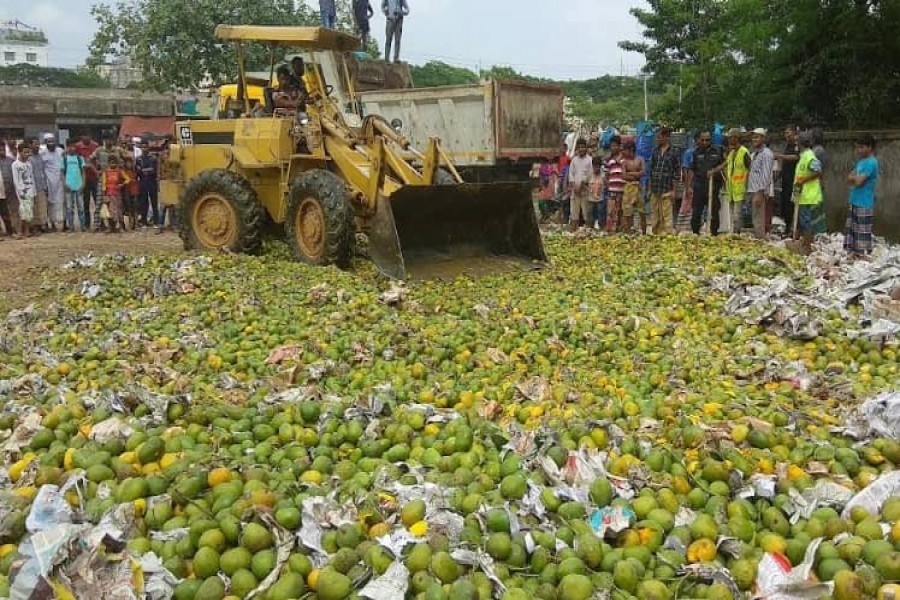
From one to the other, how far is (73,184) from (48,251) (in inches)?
147

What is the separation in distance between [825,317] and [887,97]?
12032mm

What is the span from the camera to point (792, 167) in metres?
14.1

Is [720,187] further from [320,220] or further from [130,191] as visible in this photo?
[130,191]

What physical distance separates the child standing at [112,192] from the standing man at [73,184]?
49 centimetres

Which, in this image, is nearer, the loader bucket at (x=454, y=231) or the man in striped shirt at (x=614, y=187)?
the loader bucket at (x=454, y=231)

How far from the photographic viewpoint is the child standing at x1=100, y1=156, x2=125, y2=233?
60.4ft

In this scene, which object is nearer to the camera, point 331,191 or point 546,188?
point 331,191

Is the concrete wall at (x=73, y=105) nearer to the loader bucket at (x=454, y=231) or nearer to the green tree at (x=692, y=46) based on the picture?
the green tree at (x=692, y=46)

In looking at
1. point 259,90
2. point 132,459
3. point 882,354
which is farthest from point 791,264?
point 259,90

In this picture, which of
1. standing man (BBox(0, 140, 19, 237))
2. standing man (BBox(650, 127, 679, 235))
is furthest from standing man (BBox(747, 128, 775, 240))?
standing man (BBox(0, 140, 19, 237))

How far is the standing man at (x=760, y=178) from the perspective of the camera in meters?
13.3

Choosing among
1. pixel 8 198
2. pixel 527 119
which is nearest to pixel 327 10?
pixel 527 119

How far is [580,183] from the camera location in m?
16.4

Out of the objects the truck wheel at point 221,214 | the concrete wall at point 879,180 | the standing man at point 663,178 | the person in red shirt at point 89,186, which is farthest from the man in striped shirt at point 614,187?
the person in red shirt at point 89,186
